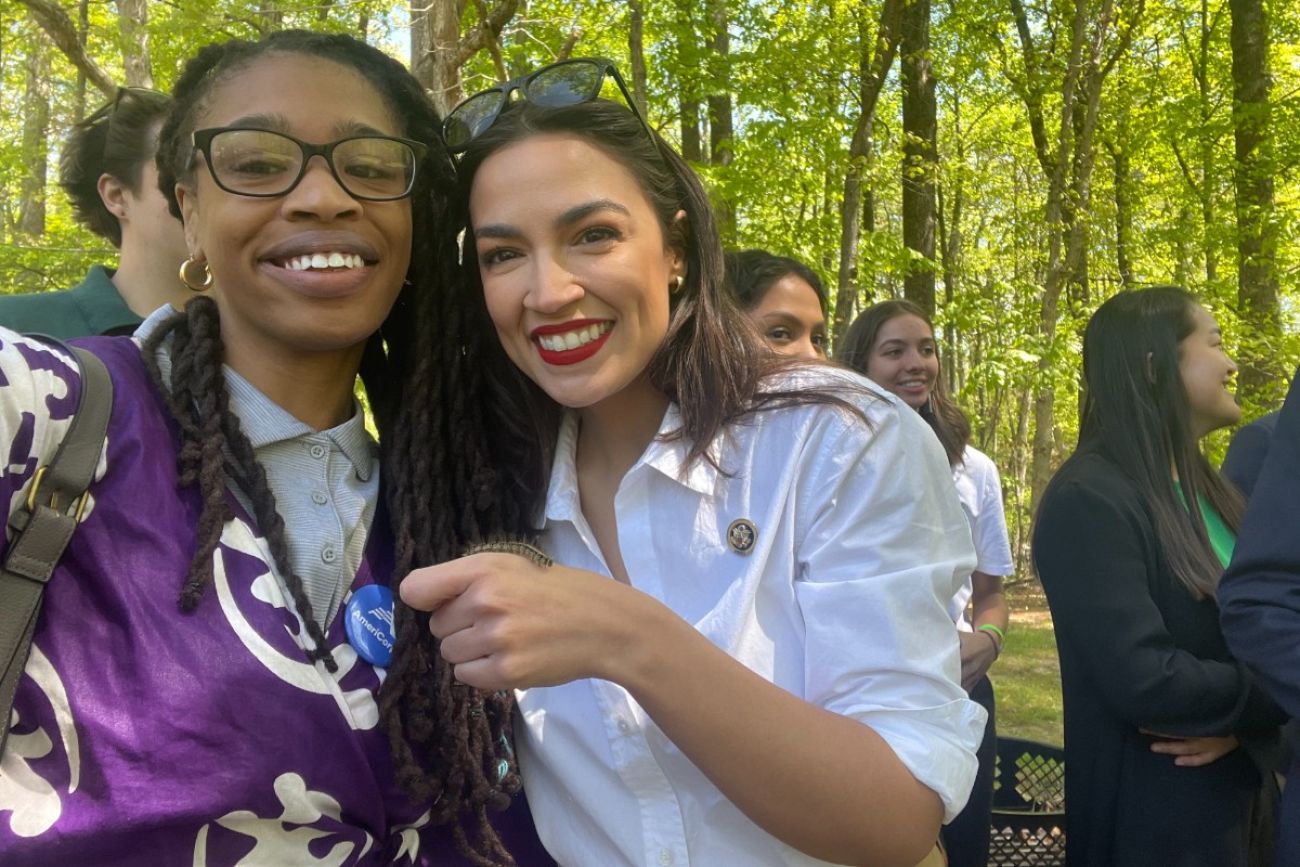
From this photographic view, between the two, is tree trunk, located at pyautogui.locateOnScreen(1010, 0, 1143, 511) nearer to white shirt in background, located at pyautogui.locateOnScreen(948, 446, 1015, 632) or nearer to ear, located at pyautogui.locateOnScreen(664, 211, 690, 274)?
white shirt in background, located at pyautogui.locateOnScreen(948, 446, 1015, 632)

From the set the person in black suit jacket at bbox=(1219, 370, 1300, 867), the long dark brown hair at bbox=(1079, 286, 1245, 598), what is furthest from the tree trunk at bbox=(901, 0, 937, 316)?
the person in black suit jacket at bbox=(1219, 370, 1300, 867)

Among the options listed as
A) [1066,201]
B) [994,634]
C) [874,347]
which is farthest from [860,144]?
[994,634]

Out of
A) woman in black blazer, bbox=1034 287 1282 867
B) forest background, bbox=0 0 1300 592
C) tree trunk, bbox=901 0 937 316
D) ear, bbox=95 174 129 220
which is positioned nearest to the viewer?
woman in black blazer, bbox=1034 287 1282 867

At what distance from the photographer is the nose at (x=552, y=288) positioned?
1.73 metres

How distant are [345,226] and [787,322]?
2.28 metres

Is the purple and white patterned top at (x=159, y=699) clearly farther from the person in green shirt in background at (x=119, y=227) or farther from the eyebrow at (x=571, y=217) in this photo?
the person in green shirt in background at (x=119, y=227)

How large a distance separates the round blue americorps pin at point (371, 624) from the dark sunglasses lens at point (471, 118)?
0.86m

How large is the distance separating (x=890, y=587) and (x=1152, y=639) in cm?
152

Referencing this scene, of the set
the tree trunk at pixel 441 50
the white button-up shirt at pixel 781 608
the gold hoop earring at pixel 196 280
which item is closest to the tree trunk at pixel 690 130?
the tree trunk at pixel 441 50

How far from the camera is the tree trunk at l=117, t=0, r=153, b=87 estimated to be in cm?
705

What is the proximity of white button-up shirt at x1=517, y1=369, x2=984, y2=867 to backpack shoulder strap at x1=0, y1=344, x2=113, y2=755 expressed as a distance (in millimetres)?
787

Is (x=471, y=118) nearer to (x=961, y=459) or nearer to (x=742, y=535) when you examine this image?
(x=742, y=535)

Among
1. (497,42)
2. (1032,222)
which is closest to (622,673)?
(497,42)

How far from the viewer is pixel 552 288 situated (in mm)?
1730
